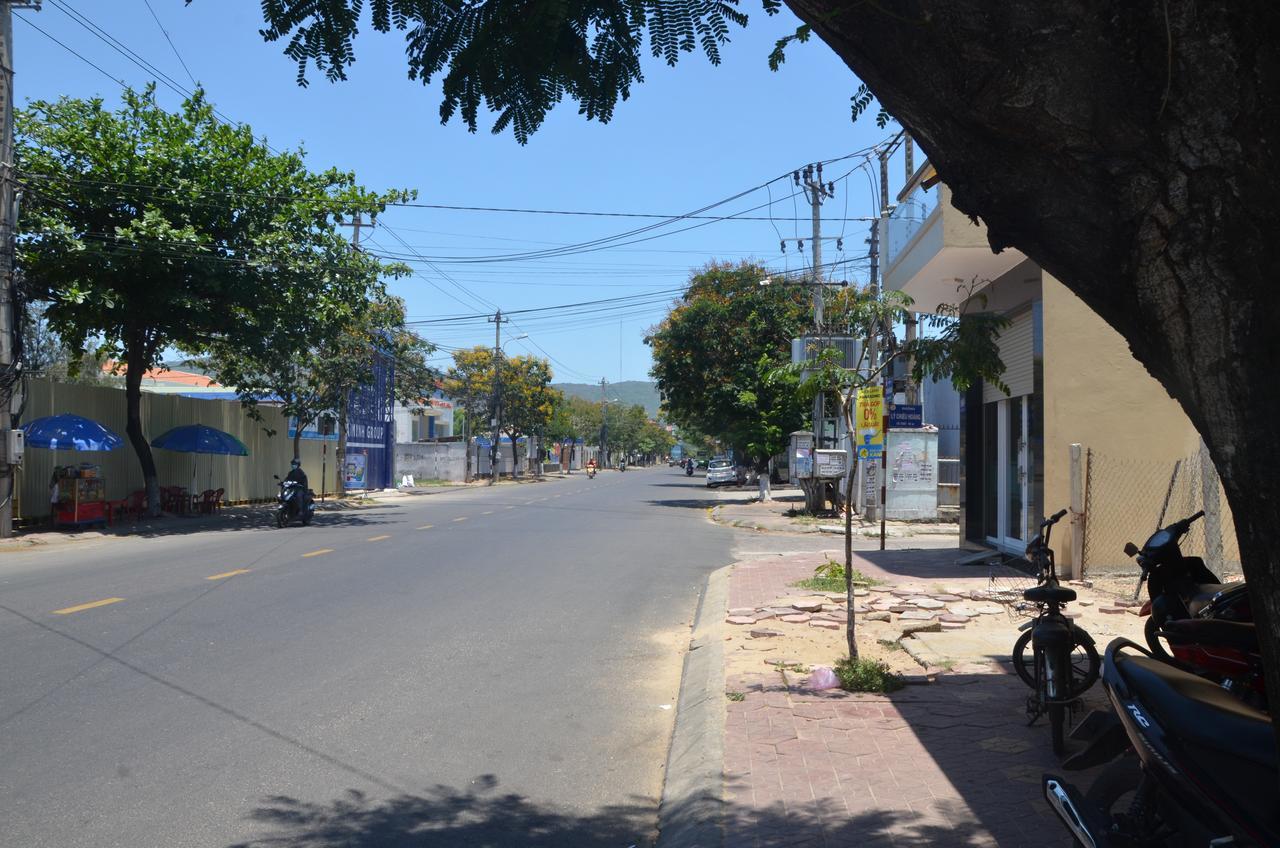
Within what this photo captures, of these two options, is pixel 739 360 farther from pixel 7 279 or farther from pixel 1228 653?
pixel 1228 653

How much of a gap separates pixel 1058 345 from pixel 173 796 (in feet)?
34.8

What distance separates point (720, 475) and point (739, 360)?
20900 millimetres

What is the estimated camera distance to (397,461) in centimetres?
5916

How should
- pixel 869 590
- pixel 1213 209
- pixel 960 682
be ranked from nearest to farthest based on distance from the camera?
1. pixel 1213 209
2. pixel 960 682
3. pixel 869 590

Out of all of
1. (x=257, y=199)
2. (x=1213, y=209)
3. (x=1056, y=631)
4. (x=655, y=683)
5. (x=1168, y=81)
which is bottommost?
(x=655, y=683)

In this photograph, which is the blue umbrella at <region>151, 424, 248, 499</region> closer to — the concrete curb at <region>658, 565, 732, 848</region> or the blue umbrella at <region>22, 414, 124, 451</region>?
the blue umbrella at <region>22, 414, 124, 451</region>

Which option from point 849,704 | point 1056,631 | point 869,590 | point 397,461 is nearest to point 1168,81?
point 1056,631

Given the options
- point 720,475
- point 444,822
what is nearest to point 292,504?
point 444,822

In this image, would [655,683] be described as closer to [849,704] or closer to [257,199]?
[849,704]

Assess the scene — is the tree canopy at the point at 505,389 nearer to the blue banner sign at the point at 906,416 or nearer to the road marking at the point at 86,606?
the blue banner sign at the point at 906,416

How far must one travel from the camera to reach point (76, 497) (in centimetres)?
2078

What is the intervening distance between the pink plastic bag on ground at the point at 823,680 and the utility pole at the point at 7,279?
16297 mm

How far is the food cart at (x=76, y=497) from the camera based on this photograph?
2080 cm

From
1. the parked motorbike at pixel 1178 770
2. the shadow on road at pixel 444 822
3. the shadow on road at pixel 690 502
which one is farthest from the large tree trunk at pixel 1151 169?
the shadow on road at pixel 690 502
